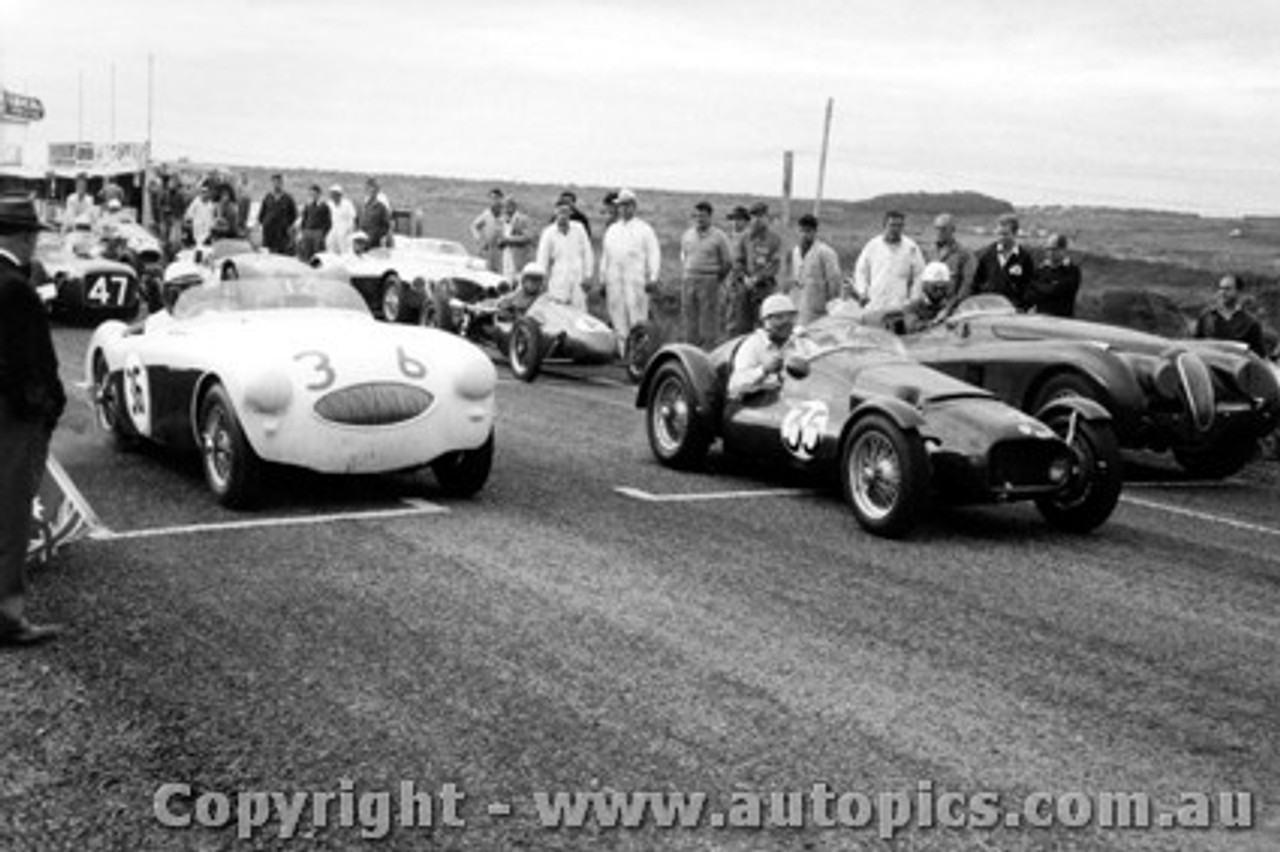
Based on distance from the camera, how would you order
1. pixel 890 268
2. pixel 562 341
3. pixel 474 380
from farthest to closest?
pixel 562 341
pixel 890 268
pixel 474 380

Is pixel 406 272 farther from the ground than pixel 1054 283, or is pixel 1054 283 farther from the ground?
pixel 1054 283

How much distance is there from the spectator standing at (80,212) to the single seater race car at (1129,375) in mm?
15619

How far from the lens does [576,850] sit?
404 cm

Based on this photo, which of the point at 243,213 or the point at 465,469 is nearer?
the point at 465,469

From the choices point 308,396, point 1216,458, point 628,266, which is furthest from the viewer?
point 628,266

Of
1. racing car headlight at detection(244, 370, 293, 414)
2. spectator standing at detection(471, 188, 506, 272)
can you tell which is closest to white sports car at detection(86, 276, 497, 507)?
racing car headlight at detection(244, 370, 293, 414)

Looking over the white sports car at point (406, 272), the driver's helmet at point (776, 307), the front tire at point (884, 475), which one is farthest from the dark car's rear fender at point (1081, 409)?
the white sports car at point (406, 272)

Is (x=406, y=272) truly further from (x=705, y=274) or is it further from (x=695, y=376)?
(x=695, y=376)

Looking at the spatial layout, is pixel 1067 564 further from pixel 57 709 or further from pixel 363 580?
pixel 57 709

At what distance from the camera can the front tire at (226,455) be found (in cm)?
823

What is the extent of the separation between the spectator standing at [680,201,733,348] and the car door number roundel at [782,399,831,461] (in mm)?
7767

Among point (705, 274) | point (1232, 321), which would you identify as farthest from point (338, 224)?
point (1232, 321)

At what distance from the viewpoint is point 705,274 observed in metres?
17.3

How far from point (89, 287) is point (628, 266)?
282 inches
